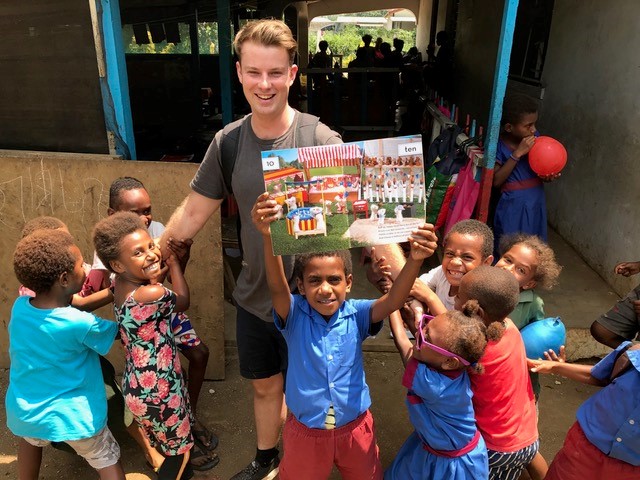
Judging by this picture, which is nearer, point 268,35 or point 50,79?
point 268,35

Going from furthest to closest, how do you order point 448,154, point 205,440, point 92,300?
point 448,154 < point 205,440 < point 92,300

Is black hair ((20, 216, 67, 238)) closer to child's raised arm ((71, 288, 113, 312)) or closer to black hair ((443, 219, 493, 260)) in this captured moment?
child's raised arm ((71, 288, 113, 312))

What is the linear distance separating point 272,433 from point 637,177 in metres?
3.16

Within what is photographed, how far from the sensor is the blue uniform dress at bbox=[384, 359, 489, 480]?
167cm

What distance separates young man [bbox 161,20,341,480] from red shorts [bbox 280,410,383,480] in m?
0.42

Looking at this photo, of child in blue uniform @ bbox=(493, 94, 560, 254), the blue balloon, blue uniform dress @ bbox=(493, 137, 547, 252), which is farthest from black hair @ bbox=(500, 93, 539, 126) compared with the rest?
the blue balloon

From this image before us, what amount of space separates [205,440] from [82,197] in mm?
1581

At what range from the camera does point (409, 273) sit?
1.75 metres

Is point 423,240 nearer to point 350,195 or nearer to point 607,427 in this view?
point 350,195

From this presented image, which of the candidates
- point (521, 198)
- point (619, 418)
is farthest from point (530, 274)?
point (521, 198)

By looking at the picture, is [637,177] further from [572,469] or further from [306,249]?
[306,249]

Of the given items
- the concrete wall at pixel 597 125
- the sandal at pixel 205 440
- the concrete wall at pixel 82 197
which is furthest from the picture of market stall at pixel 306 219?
the concrete wall at pixel 597 125

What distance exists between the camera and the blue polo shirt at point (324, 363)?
1.85m

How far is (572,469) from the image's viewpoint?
1904 millimetres
